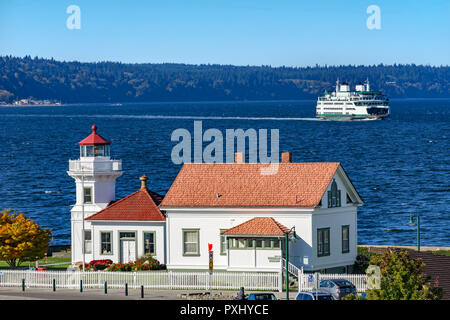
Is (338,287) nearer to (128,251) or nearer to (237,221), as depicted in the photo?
(237,221)

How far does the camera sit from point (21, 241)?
4844 cm

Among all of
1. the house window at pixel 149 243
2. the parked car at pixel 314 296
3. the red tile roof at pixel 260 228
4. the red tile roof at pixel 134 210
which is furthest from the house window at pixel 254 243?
the parked car at pixel 314 296

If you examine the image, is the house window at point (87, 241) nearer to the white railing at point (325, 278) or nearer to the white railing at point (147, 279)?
the white railing at point (147, 279)

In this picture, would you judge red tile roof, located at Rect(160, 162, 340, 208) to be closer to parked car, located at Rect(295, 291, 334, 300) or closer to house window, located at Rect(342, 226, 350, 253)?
house window, located at Rect(342, 226, 350, 253)

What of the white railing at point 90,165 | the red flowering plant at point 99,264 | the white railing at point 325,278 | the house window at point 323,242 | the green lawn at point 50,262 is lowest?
the green lawn at point 50,262

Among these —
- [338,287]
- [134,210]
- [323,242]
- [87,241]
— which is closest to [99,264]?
[87,241]

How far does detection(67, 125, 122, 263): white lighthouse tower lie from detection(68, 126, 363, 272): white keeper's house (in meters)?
0.19

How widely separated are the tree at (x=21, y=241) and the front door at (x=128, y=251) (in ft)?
13.3

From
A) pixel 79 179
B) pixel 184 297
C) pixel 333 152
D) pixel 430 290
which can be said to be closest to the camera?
pixel 430 290

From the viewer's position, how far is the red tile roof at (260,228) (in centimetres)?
4412

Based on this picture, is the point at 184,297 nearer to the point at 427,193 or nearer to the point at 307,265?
the point at 307,265
